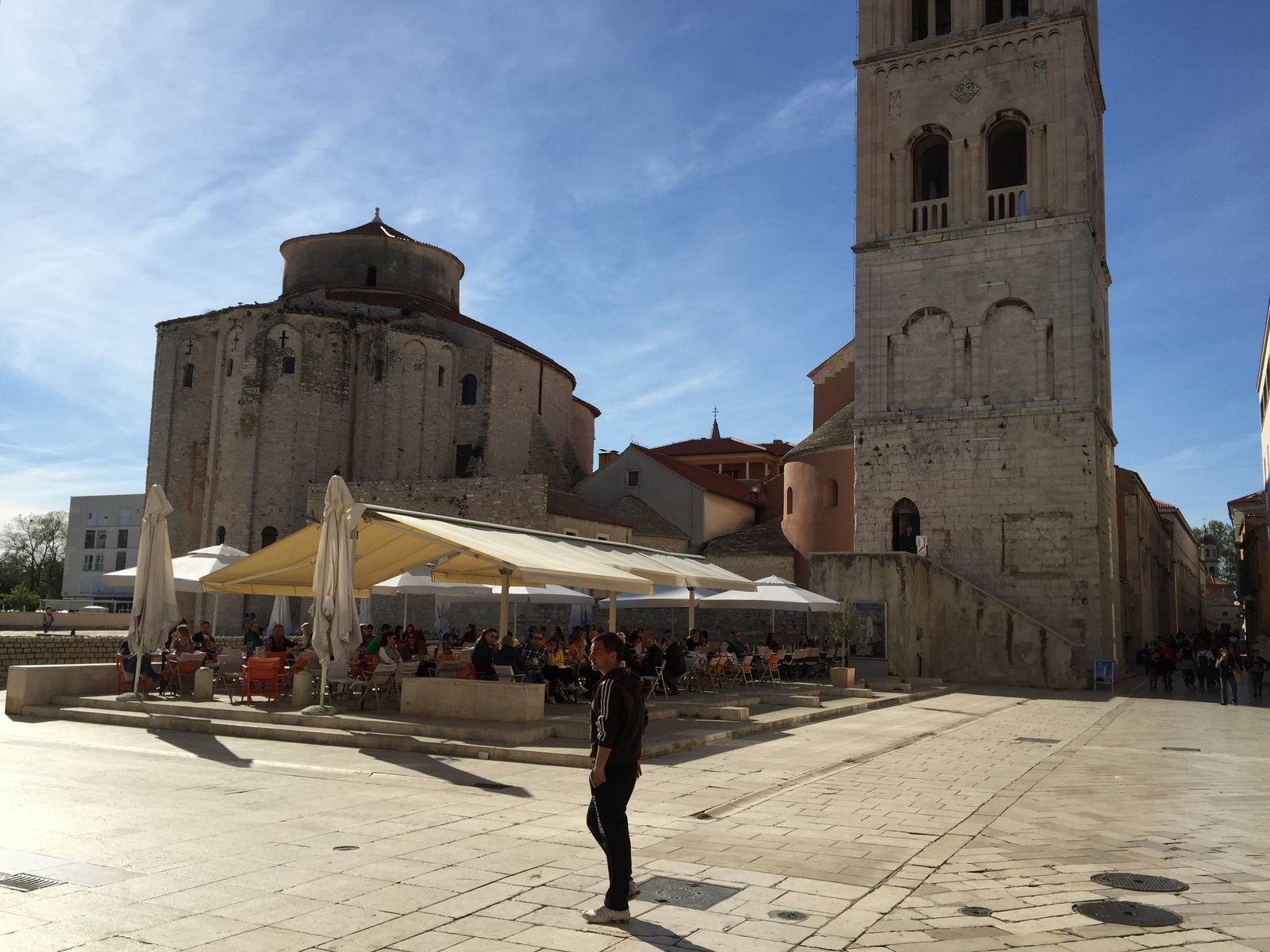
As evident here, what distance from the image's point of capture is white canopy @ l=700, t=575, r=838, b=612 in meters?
21.0

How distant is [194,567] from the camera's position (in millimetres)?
19469

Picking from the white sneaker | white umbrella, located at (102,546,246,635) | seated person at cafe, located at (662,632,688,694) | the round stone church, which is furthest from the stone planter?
the round stone church

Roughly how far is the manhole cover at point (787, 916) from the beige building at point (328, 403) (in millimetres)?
35038

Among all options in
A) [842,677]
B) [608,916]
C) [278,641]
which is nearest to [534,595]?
[278,641]

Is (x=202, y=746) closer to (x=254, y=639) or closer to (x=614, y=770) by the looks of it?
(x=614, y=770)

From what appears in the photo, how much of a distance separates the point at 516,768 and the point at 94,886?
493 cm

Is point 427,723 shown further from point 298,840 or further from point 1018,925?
point 1018,925

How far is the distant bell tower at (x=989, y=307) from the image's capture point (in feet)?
91.8

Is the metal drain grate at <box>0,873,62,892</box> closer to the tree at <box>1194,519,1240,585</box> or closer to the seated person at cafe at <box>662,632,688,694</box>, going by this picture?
the seated person at cafe at <box>662,632,688,694</box>

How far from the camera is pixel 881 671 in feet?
86.7

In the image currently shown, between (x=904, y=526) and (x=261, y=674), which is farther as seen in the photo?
(x=904, y=526)

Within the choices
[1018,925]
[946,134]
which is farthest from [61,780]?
[946,134]

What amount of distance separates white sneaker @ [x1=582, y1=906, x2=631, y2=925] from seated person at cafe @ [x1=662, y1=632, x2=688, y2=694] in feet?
35.9

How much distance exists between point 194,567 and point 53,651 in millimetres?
4375
